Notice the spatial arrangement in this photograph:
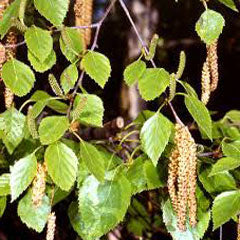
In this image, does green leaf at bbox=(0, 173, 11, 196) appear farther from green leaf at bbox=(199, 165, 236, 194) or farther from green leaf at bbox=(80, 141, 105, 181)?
green leaf at bbox=(199, 165, 236, 194)

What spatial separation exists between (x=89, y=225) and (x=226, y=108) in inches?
103

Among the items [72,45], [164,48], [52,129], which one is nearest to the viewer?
[52,129]

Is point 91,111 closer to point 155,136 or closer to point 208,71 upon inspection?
point 155,136

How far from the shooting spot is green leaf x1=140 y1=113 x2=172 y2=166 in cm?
88

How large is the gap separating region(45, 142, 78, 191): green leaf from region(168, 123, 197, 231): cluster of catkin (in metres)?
0.18

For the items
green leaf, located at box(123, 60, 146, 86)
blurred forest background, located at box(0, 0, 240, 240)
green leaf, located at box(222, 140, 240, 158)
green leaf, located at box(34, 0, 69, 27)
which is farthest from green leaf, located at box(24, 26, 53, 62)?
blurred forest background, located at box(0, 0, 240, 240)

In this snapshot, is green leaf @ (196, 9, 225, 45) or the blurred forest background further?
the blurred forest background

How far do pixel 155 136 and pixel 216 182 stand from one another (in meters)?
0.19

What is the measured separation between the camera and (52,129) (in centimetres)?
86

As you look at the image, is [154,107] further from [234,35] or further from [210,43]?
[210,43]

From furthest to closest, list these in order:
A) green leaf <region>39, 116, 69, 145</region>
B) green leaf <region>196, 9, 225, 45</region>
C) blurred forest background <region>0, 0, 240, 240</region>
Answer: blurred forest background <region>0, 0, 240, 240</region> → green leaf <region>196, 9, 225, 45</region> → green leaf <region>39, 116, 69, 145</region>

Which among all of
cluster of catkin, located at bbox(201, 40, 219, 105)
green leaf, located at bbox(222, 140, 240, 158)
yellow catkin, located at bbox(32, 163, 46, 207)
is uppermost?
cluster of catkin, located at bbox(201, 40, 219, 105)

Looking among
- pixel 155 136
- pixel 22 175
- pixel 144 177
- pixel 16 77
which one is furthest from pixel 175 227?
pixel 16 77

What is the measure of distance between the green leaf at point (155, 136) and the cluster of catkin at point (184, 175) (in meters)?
0.03
